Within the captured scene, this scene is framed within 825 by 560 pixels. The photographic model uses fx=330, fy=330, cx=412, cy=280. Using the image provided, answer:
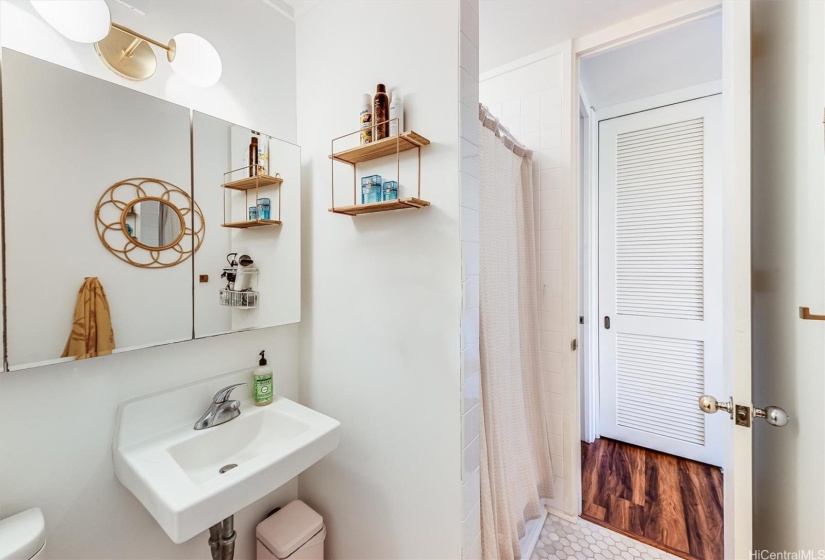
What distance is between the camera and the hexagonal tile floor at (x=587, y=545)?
1.50m

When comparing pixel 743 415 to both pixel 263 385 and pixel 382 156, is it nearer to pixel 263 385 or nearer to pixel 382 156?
pixel 382 156

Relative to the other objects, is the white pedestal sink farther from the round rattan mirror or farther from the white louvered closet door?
the white louvered closet door

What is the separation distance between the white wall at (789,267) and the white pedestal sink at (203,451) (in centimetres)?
125

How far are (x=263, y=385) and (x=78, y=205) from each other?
82 centimetres

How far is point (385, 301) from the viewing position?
1209 mm

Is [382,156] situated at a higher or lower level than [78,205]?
higher

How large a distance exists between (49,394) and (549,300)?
1972 mm

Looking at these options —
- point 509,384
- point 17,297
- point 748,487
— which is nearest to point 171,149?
point 17,297

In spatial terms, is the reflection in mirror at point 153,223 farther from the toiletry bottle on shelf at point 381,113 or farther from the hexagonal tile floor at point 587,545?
the hexagonal tile floor at point 587,545

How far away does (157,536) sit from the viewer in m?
1.09

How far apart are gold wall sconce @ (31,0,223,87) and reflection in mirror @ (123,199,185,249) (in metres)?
0.39

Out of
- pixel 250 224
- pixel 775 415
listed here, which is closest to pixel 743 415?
pixel 775 415

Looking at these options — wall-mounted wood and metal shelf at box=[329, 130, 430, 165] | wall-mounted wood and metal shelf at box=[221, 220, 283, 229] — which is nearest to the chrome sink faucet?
wall-mounted wood and metal shelf at box=[221, 220, 283, 229]

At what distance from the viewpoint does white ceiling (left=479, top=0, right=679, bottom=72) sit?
4.84 ft
